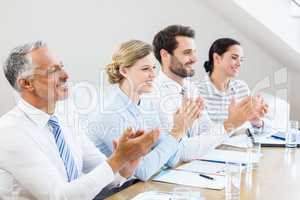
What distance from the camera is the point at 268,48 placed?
3230mm

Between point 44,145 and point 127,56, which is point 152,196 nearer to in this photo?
point 44,145

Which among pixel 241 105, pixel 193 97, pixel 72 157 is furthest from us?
pixel 193 97

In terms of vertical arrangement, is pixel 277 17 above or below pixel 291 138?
above

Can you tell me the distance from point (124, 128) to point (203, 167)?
40 cm

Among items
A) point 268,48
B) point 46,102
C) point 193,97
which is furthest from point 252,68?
point 46,102

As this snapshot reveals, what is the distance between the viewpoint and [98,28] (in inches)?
118

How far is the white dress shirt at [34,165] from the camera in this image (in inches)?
55.6

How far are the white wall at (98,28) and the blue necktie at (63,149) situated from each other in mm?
1141

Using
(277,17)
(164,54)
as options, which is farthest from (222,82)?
(277,17)

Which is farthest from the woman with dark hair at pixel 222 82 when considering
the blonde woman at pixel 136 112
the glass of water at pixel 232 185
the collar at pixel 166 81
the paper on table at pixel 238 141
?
the glass of water at pixel 232 185

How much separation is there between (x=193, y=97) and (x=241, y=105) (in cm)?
31

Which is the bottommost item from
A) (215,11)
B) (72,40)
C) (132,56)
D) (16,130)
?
(16,130)

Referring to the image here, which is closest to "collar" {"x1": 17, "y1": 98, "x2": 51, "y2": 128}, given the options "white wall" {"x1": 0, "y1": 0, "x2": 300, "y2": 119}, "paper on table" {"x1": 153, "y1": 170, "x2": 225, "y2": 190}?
"paper on table" {"x1": 153, "y1": 170, "x2": 225, "y2": 190}

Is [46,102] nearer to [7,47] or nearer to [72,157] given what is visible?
[72,157]
